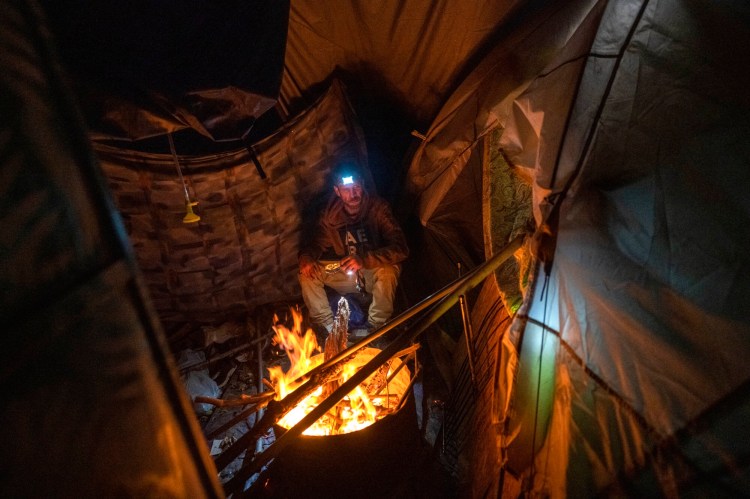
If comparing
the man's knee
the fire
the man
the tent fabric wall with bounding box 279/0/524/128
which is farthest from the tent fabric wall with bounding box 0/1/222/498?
the man's knee

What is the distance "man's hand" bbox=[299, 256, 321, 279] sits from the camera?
493 cm

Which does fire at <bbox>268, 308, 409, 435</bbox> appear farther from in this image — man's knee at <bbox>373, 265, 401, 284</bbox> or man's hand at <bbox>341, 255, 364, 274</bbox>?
man's knee at <bbox>373, 265, 401, 284</bbox>

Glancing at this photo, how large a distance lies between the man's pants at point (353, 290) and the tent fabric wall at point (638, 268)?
277 cm

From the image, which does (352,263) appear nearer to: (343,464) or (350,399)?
(350,399)

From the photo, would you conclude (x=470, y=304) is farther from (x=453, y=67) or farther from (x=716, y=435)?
(x=716, y=435)

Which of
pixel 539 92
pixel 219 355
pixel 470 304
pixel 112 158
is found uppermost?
pixel 112 158

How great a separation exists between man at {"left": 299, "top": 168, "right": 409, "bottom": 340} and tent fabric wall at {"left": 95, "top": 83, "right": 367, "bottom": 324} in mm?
327

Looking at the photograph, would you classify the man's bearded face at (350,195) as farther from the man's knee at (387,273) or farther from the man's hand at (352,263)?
the man's knee at (387,273)

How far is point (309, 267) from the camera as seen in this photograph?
194 inches

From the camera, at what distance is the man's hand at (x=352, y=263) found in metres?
4.68

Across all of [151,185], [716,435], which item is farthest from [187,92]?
[716,435]

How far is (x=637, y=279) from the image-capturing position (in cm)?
131

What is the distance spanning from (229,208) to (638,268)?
420 centimetres

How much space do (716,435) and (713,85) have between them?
1.19m
